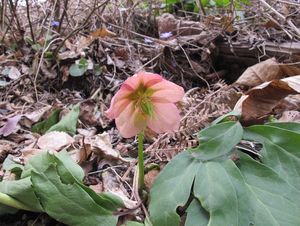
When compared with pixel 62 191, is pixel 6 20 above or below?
above

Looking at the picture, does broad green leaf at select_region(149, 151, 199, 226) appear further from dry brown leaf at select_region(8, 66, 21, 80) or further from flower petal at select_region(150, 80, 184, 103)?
dry brown leaf at select_region(8, 66, 21, 80)

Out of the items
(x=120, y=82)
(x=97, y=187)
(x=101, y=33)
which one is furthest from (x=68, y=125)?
(x=101, y=33)

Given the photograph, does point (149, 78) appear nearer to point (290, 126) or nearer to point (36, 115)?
point (290, 126)

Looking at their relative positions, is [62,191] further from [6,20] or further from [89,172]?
[6,20]

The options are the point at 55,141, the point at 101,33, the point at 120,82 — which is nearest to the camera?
the point at 55,141

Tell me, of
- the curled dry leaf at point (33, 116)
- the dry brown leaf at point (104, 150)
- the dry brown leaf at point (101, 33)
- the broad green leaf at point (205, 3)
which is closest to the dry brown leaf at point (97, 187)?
the dry brown leaf at point (104, 150)

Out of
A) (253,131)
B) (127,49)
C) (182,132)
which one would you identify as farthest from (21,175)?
(127,49)

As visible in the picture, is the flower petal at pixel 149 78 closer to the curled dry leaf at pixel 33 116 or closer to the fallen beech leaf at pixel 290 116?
the fallen beech leaf at pixel 290 116
